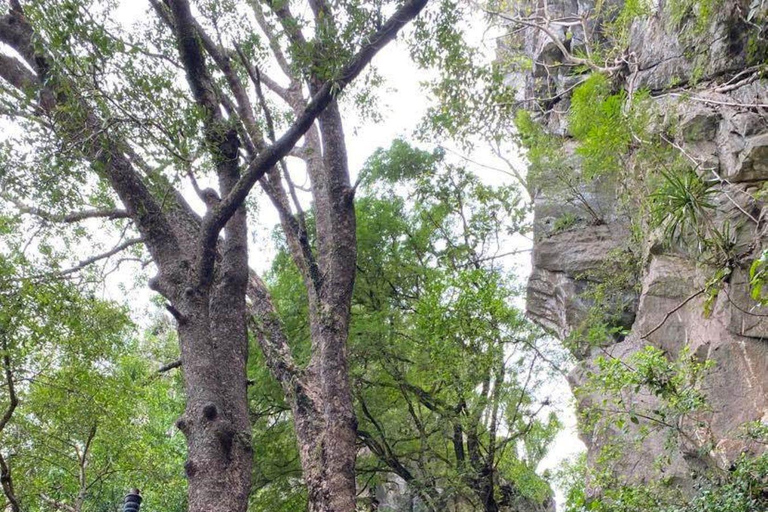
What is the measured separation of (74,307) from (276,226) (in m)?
4.27

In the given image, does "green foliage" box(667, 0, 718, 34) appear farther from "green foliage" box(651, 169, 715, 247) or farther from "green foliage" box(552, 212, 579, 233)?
"green foliage" box(552, 212, 579, 233)

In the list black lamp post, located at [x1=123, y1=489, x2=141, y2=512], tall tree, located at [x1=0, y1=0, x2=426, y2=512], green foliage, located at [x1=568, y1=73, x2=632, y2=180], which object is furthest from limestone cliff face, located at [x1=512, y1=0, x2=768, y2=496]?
black lamp post, located at [x1=123, y1=489, x2=141, y2=512]

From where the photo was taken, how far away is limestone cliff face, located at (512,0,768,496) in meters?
5.53

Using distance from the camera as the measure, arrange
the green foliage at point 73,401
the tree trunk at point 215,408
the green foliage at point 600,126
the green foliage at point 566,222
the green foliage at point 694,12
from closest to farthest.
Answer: the tree trunk at point 215,408 → the green foliage at point 73,401 → the green foliage at point 694,12 → the green foliage at point 600,126 → the green foliage at point 566,222

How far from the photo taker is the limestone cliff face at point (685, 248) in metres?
5.53

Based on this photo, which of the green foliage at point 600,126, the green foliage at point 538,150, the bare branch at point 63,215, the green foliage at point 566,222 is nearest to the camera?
the bare branch at point 63,215

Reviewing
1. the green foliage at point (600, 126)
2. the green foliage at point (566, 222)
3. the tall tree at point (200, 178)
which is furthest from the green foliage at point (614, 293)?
the tall tree at point (200, 178)

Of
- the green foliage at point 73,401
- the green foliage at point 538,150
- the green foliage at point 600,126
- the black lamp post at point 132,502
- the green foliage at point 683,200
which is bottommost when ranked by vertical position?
the black lamp post at point 132,502

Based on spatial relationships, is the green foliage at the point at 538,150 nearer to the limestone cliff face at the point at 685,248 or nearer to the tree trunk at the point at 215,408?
the limestone cliff face at the point at 685,248

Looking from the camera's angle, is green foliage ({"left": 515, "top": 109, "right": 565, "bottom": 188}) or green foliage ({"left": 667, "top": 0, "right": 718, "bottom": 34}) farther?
green foliage ({"left": 515, "top": 109, "right": 565, "bottom": 188})

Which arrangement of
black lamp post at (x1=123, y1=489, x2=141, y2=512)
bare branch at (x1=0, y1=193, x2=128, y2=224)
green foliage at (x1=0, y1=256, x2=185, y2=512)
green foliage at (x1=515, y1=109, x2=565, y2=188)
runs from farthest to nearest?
green foliage at (x1=515, y1=109, x2=565, y2=188) < green foliage at (x1=0, y1=256, x2=185, y2=512) < bare branch at (x1=0, y1=193, x2=128, y2=224) < black lamp post at (x1=123, y1=489, x2=141, y2=512)

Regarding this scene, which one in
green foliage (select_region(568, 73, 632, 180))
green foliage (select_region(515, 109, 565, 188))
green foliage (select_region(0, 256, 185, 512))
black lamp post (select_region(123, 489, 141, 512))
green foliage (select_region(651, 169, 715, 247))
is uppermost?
green foliage (select_region(515, 109, 565, 188))

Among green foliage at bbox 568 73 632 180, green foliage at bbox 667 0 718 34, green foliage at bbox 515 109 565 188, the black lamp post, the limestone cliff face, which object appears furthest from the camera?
green foliage at bbox 515 109 565 188

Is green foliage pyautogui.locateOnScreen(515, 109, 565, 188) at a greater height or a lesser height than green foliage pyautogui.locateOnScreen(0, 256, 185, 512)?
greater
